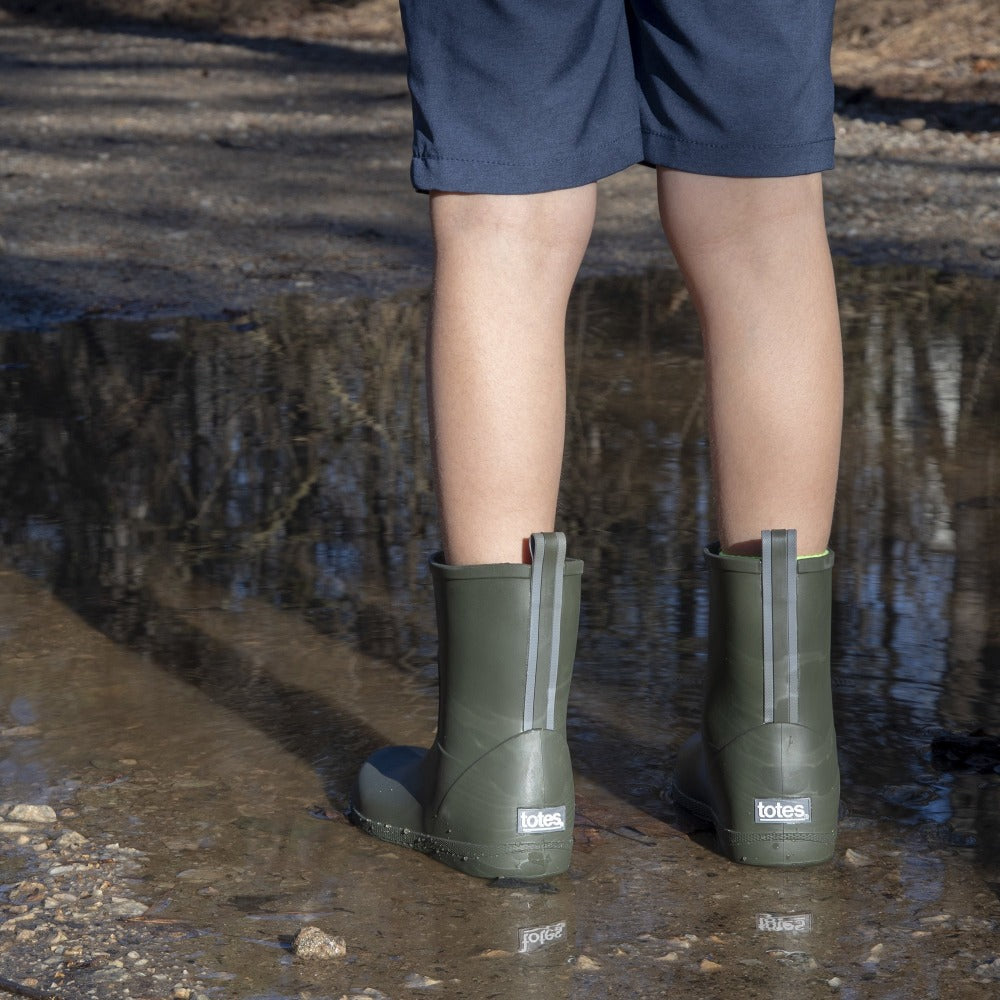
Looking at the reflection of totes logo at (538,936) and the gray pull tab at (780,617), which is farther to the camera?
the gray pull tab at (780,617)

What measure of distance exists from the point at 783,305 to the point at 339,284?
11.1 feet

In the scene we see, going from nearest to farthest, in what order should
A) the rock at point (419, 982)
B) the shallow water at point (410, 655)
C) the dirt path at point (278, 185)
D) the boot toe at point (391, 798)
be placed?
1. the rock at point (419, 982)
2. the shallow water at point (410, 655)
3. the boot toe at point (391, 798)
4. the dirt path at point (278, 185)

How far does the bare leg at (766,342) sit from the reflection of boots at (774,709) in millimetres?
78

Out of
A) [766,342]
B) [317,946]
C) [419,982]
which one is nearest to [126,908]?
[317,946]

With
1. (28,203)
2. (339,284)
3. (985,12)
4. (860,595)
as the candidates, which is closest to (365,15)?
(985,12)

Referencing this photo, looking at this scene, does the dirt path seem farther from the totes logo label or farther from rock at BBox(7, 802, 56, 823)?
the totes logo label

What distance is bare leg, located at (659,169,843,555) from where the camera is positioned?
1752 mm

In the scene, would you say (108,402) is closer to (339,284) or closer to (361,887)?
(339,284)

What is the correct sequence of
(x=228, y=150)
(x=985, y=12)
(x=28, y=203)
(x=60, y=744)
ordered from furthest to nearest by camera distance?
1. (x=985, y=12)
2. (x=228, y=150)
3. (x=28, y=203)
4. (x=60, y=744)

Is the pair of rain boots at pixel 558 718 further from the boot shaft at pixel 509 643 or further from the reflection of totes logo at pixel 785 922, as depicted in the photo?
the reflection of totes logo at pixel 785 922

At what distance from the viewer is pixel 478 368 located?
1.70 m

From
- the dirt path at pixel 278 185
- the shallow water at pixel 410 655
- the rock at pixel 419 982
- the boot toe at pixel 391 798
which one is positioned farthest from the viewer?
the dirt path at pixel 278 185

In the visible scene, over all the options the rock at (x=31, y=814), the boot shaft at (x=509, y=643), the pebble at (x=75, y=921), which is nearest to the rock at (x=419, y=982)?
the pebble at (x=75, y=921)

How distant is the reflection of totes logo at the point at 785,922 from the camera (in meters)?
1.57
